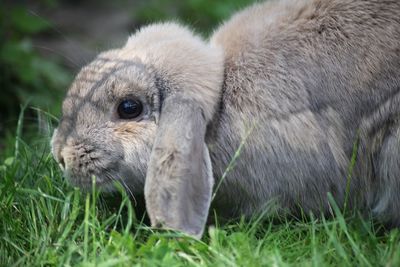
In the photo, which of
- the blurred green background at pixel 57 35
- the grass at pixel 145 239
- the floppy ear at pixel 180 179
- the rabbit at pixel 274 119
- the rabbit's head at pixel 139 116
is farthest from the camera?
the blurred green background at pixel 57 35

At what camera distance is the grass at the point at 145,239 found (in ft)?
9.98

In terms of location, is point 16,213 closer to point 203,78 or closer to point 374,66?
point 203,78

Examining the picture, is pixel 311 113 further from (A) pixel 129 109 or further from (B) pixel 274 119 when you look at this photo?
(A) pixel 129 109

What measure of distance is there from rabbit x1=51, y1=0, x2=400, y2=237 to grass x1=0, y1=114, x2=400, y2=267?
154mm

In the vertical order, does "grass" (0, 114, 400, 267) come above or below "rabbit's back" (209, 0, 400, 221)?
below

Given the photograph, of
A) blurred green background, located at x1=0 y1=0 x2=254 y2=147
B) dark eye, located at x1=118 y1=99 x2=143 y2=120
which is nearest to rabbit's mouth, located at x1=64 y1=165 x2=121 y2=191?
dark eye, located at x1=118 y1=99 x2=143 y2=120

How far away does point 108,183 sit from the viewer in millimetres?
3621

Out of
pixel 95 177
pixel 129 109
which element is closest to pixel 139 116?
pixel 129 109

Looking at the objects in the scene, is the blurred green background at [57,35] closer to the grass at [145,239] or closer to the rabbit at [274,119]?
the rabbit at [274,119]

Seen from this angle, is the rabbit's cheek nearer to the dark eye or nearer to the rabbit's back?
the dark eye

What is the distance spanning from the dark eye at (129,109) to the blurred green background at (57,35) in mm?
568

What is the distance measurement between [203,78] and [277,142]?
0.48 metres

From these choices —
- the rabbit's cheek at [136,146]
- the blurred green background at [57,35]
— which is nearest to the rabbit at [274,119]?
the rabbit's cheek at [136,146]

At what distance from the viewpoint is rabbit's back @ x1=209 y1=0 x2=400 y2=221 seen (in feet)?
11.7
